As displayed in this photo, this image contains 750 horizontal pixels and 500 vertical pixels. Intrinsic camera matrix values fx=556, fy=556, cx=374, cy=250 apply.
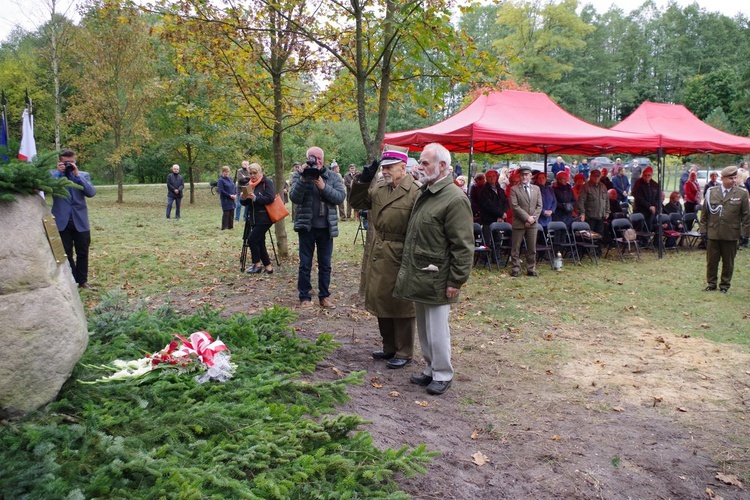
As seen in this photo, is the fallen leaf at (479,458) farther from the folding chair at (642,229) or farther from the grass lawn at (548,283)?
the folding chair at (642,229)

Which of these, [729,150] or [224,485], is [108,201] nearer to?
[729,150]

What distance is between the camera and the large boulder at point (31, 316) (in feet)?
9.01

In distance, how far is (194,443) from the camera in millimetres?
2936

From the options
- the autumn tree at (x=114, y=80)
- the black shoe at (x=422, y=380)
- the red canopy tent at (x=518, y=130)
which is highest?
the autumn tree at (x=114, y=80)

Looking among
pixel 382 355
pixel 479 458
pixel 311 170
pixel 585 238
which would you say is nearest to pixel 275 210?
pixel 311 170

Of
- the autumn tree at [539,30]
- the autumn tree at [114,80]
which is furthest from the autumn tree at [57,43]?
the autumn tree at [539,30]

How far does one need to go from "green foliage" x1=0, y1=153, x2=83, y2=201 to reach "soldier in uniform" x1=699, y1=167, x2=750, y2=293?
9195mm

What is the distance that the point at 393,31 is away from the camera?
7.10m

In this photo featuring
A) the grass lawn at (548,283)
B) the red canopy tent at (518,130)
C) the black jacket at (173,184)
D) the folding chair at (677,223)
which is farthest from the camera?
the black jacket at (173,184)

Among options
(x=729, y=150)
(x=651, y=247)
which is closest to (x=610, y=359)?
(x=651, y=247)

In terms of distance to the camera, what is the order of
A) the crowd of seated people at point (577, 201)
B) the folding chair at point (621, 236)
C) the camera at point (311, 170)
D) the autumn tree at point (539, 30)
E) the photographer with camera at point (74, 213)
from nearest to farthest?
the camera at point (311, 170), the photographer with camera at point (74, 213), the crowd of seated people at point (577, 201), the folding chair at point (621, 236), the autumn tree at point (539, 30)

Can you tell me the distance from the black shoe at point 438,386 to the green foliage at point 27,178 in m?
3.21

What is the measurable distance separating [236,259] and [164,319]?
5980 millimetres

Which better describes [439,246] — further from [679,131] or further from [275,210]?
[679,131]
